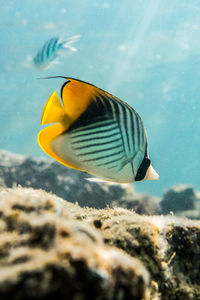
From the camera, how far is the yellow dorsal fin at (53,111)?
4.39 ft

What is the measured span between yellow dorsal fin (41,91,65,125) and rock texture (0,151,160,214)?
6673 mm

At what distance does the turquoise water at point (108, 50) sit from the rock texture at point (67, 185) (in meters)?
10.5

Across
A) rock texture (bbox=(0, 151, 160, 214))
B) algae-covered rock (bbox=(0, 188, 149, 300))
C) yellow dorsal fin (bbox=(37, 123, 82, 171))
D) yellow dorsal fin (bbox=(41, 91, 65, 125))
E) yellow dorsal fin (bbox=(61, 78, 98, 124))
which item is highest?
rock texture (bbox=(0, 151, 160, 214))

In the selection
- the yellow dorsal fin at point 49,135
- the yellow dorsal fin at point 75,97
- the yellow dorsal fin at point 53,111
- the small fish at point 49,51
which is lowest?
the yellow dorsal fin at point 49,135

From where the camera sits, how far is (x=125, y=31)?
2850 cm

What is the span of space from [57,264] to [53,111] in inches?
32.9

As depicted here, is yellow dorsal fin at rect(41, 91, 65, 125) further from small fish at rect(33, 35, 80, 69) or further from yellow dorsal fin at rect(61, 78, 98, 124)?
small fish at rect(33, 35, 80, 69)

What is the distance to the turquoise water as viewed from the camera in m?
23.8

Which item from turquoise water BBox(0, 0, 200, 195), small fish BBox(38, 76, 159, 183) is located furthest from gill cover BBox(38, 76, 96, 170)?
turquoise water BBox(0, 0, 200, 195)

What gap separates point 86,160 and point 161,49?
105ft

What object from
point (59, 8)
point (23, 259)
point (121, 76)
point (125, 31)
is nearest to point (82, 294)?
point (23, 259)

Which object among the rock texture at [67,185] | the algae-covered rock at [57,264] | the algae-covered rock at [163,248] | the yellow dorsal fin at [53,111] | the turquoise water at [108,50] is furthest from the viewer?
the turquoise water at [108,50]

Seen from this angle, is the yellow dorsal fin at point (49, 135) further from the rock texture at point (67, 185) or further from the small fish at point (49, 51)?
the rock texture at point (67, 185)

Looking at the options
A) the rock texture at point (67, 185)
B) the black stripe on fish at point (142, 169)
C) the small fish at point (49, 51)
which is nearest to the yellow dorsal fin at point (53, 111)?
the black stripe on fish at point (142, 169)
